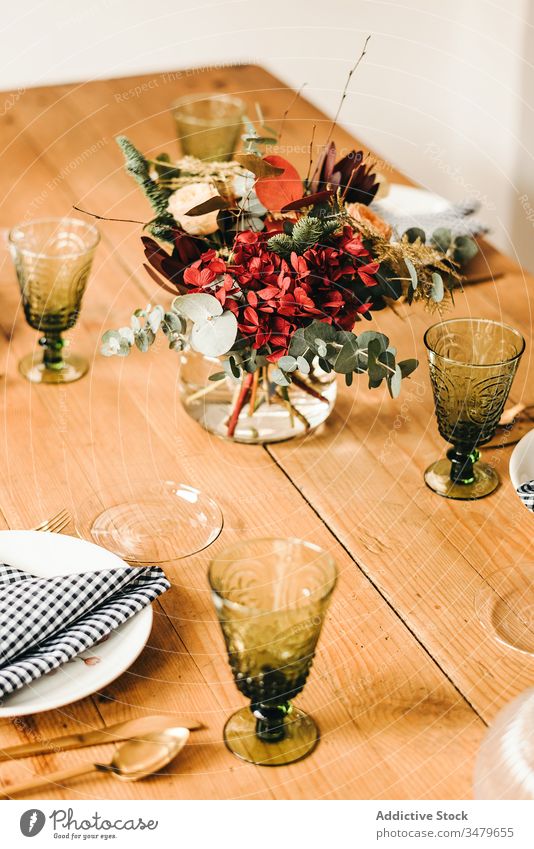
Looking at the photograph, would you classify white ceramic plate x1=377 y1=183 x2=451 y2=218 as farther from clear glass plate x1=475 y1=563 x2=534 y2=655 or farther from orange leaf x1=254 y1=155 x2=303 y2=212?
clear glass plate x1=475 y1=563 x2=534 y2=655

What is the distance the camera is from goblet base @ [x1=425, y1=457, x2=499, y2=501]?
3.01 ft

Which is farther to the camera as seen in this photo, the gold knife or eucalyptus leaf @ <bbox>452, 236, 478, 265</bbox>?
eucalyptus leaf @ <bbox>452, 236, 478, 265</bbox>

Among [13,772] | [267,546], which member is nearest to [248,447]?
[267,546]

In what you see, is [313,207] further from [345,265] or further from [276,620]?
[276,620]

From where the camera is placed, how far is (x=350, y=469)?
0.96 meters

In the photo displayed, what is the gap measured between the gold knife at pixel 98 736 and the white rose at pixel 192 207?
47 cm

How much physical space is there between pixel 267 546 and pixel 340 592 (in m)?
0.14

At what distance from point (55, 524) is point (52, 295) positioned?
309mm

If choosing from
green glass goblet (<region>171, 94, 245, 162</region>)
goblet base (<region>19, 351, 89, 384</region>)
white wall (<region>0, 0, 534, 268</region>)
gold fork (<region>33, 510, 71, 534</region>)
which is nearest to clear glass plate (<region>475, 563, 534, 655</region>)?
Answer: gold fork (<region>33, 510, 71, 534</region>)

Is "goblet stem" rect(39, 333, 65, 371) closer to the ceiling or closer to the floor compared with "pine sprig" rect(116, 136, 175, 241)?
closer to the floor

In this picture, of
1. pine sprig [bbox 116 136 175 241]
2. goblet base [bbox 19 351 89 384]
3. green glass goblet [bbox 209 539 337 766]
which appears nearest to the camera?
green glass goblet [bbox 209 539 337 766]

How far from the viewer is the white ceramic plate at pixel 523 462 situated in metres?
0.87

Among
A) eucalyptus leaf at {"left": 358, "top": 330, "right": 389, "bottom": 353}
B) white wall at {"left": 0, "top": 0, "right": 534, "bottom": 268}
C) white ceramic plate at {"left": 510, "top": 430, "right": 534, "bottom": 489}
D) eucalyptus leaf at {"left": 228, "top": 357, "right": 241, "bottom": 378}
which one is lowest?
white wall at {"left": 0, "top": 0, "right": 534, "bottom": 268}

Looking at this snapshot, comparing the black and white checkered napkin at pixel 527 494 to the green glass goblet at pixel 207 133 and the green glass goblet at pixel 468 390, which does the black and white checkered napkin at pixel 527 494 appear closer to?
the green glass goblet at pixel 468 390
